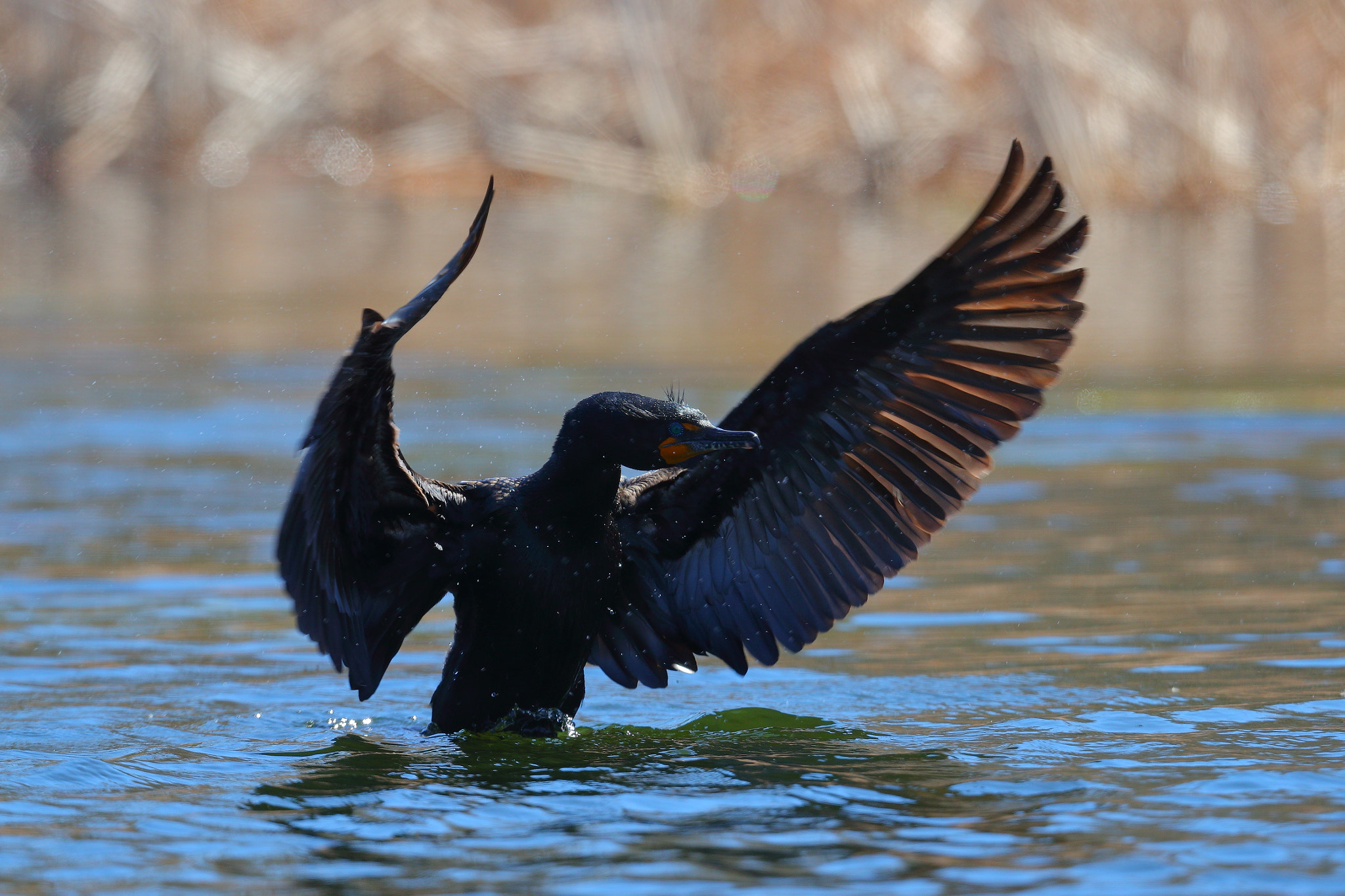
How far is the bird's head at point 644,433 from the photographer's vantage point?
4.96m

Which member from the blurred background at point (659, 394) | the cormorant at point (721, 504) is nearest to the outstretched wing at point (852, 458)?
the cormorant at point (721, 504)

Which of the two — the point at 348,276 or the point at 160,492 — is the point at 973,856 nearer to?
the point at 160,492

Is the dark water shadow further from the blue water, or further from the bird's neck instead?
the bird's neck

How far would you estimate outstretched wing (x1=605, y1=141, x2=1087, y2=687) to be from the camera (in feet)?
16.5

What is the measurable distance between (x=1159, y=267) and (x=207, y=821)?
12556mm

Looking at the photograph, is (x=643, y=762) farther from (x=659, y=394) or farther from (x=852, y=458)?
(x=659, y=394)

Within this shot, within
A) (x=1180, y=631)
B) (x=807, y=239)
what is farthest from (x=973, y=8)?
(x=1180, y=631)

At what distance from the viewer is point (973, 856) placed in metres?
3.88

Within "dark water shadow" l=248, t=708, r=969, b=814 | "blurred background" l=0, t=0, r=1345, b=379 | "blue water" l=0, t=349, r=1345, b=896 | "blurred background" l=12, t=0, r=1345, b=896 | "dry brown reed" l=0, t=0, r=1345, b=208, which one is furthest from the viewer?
"dry brown reed" l=0, t=0, r=1345, b=208

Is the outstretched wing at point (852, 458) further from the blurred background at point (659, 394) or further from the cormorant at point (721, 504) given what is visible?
the blurred background at point (659, 394)

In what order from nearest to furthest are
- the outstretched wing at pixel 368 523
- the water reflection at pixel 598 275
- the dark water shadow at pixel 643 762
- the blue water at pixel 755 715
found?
the blue water at pixel 755 715, the outstretched wing at pixel 368 523, the dark water shadow at pixel 643 762, the water reflection at pixel 598 275

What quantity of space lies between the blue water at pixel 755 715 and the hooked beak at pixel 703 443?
835mm

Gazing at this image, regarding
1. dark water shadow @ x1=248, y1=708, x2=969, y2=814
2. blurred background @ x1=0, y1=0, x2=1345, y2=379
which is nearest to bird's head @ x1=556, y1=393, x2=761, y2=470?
dark water shadow @ x1=248, y1=708, x2=969, y2=814

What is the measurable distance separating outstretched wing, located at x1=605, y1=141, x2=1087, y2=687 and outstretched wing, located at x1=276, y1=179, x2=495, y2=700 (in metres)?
0.64
